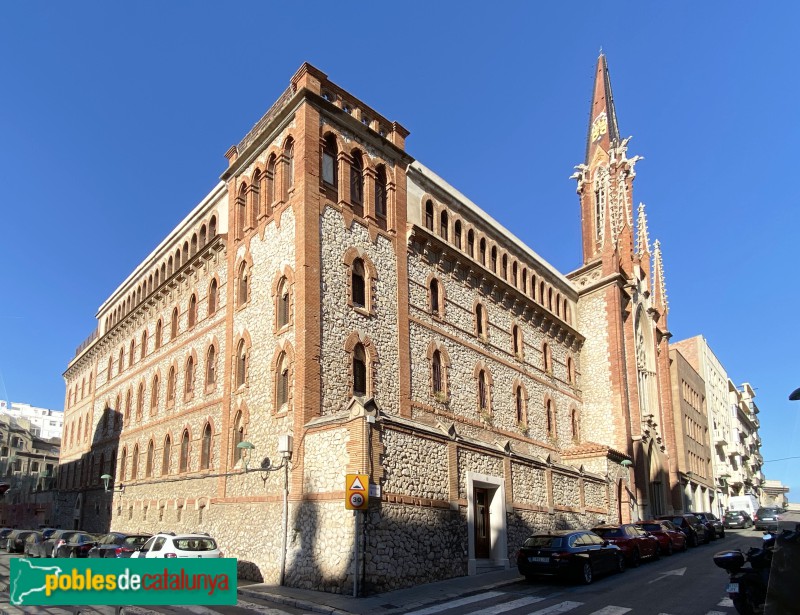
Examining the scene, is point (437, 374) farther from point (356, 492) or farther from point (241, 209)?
point (356, 492)

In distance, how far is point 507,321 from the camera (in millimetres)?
30375

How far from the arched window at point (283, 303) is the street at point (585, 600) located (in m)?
8.15

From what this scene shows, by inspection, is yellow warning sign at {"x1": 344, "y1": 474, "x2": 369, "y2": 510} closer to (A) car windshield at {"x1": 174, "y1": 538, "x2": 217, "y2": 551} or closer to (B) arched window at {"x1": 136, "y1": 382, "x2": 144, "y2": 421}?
(A) car windshield at {"x1": 174, "y1": 538, "x2": 217, "y2": 551}

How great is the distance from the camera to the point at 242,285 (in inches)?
920

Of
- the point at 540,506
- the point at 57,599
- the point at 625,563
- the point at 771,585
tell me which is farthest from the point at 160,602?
the point at 540,506

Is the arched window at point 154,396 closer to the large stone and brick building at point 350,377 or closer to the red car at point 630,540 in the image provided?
the large stone and brick building at point 350,377

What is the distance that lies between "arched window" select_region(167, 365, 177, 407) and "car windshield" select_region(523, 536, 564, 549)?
1694cm

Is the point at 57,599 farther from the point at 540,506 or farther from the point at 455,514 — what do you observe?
the point at 540,506

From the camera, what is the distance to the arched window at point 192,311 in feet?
88.9

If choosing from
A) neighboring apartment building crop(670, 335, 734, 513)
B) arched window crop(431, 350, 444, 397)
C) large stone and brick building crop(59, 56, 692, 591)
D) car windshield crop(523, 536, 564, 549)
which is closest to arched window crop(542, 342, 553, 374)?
large stone and brick building crop(59, 56, 692, 591)

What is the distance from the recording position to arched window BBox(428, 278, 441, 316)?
977 inches

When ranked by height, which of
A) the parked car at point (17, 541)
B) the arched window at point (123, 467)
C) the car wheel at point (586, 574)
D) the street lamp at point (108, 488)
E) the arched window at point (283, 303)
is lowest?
the parked car at point (17, 541)

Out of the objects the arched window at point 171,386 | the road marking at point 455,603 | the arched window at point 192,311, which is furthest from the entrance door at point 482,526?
the arched window at point 171,386

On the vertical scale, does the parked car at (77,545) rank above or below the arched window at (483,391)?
below
